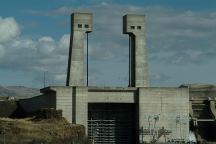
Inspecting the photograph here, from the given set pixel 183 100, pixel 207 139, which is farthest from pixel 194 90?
pixel 183 100

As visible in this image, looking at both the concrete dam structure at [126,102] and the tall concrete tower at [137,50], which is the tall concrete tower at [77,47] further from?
the tall concrete tower at [137,50]

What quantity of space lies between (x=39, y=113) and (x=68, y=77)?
9281mm

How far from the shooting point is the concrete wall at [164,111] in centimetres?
11681

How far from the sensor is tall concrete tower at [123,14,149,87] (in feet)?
395

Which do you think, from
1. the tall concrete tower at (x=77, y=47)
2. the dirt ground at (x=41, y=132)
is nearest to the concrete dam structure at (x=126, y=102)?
the tall concrete tower at (x=77, y=47)

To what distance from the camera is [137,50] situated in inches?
4776

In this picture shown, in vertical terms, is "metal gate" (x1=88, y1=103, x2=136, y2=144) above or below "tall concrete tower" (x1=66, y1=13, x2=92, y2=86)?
below

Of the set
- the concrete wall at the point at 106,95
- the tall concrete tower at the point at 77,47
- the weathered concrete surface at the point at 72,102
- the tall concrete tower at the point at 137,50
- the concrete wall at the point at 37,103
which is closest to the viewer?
the weathered concrete surface at the point at 72,102

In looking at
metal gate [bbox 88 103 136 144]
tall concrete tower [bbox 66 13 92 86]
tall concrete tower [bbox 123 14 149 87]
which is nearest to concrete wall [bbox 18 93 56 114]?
tall concrete tower [bbox 66 13 92 86]

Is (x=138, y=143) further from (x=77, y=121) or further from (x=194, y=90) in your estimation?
(x=194, y=90)

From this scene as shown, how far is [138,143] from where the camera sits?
11900cm

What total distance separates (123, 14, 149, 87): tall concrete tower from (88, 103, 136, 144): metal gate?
5.24m

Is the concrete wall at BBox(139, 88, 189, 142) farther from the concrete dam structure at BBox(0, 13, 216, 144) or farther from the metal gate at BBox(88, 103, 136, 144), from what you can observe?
the metal gate at BBox(88, 103, 136, 144)

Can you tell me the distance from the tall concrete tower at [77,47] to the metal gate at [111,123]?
5722mm
